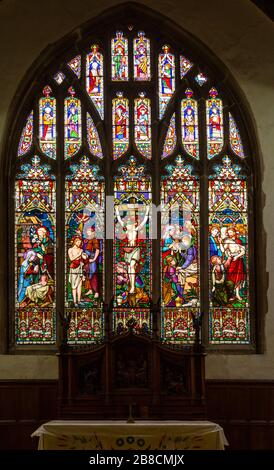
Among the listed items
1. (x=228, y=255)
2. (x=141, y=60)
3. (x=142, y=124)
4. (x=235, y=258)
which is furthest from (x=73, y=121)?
(x=235, y=258)

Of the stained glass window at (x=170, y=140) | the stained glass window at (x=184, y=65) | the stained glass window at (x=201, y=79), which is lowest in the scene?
the stained glass window at (x=170, y=140)

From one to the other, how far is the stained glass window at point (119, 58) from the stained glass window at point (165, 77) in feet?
1.73

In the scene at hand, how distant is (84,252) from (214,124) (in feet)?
8.92

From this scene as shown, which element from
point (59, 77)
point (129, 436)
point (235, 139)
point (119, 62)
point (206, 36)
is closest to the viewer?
point (129, 436)

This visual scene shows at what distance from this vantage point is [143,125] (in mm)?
15609

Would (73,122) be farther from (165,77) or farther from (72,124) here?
(165,77)

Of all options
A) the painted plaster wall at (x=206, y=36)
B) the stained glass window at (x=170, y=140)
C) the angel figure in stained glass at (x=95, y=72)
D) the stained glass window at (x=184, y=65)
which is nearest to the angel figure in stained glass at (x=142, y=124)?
the stained glass window at (x=170, y=140)

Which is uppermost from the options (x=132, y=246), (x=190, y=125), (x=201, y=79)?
(x=201, y=79)

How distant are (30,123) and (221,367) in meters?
4.54

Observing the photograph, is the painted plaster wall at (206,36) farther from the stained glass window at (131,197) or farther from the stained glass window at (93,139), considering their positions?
the stained glass window at (93,139)

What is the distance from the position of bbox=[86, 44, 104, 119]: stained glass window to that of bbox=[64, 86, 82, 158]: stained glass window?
254mm

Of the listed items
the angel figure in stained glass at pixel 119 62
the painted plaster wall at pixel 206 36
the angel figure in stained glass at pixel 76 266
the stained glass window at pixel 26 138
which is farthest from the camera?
the angel figure in stained glass at pixel 119 62

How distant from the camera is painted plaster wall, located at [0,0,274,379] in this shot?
15258 mm

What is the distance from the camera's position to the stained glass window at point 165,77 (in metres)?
15.7
